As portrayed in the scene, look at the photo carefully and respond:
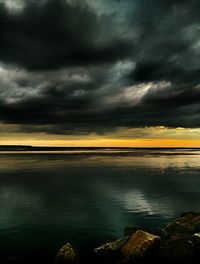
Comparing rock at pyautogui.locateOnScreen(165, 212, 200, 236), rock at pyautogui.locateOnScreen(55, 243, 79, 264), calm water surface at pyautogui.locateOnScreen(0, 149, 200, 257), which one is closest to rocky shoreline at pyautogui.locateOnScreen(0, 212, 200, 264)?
rock at pyautogui.locateOnScreen(55, 243, 79, 264)

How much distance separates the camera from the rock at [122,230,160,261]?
17.5 meters

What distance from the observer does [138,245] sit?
58.5 ft

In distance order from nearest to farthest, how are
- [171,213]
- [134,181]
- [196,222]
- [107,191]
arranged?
1. [196,222]
2. [171,213]
3. [107,191]
4. [134,181]

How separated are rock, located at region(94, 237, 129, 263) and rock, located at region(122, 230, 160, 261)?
1.41 ft

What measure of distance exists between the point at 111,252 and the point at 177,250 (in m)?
3.44

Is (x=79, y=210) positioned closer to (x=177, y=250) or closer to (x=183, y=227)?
(x=183, y=227)

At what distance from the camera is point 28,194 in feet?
139

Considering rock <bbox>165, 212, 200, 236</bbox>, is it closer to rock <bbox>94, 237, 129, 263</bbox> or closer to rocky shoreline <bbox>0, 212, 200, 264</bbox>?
rocky shoreline <bbox>0, 212, 200, 264</bbox>

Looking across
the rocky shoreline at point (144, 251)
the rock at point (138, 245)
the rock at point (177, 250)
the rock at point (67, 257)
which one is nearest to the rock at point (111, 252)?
the rocky shoreline at point (144, 251)

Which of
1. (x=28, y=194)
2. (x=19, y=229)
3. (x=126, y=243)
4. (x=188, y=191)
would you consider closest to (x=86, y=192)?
(x=28, y=194)

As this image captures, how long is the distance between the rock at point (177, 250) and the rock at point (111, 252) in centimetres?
210

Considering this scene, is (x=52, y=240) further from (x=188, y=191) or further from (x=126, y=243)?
(x=188, y=191)

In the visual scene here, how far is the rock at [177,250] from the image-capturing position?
57.1ft

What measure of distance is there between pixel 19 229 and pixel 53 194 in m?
17.1
